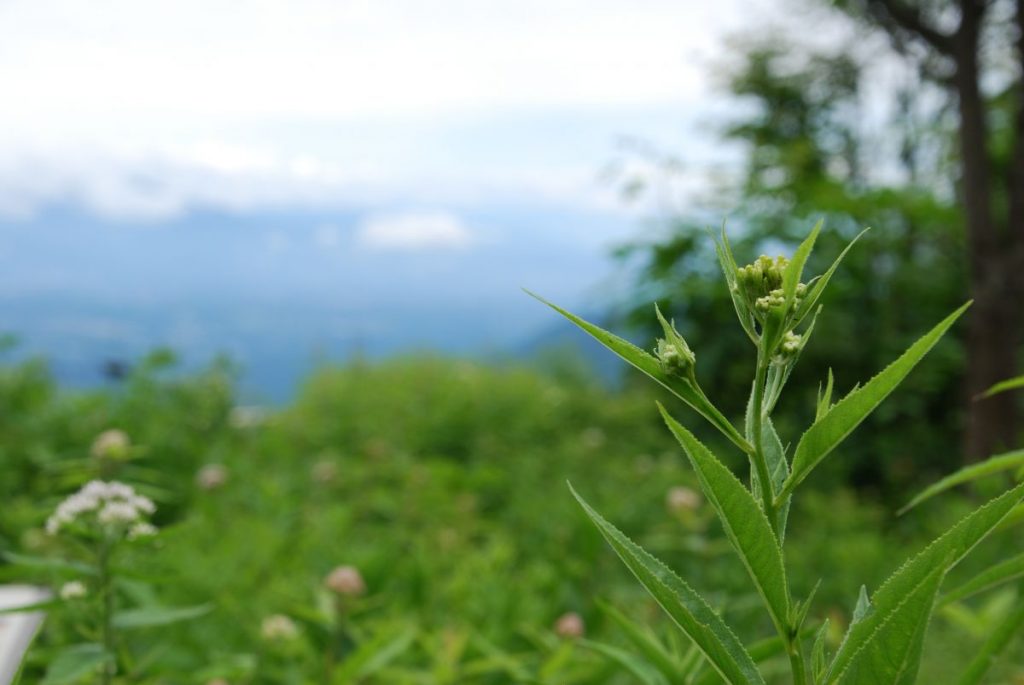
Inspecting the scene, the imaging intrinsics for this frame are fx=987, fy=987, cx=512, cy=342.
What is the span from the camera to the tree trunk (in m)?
3.90

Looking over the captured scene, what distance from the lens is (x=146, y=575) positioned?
3.62 feet

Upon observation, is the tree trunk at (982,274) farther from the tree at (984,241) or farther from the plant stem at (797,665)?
the plant stem at (797,665)

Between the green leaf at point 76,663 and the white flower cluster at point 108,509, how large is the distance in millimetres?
134

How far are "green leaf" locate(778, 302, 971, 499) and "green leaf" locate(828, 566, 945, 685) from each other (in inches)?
3.6

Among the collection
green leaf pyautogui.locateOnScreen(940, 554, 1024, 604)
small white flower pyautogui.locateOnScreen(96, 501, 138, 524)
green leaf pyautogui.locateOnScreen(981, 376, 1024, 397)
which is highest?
green leaf pyautogui.locateOnScreen(981, 376, 1024, 397)

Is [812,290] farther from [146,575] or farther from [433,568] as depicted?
[433,568]

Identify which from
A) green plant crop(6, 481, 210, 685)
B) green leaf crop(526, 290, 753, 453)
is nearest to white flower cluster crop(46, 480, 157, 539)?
green plant crop(6, 481, 210, 685)

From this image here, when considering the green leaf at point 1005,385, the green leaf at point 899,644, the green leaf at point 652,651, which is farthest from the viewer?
the green leaf at point 652,651

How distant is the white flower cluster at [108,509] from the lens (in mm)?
1176

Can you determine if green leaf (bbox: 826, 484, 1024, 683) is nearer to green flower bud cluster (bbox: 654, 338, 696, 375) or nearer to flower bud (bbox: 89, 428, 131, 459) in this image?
green flower bud cluster (bbox: 654, 338, 696, 375)

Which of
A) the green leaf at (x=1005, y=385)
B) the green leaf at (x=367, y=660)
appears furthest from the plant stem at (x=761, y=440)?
the green leaf at (x=367, y=660)

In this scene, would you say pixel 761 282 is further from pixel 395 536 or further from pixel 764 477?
pixel 395 536

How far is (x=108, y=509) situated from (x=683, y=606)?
82 cm

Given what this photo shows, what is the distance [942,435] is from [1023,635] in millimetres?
3117
